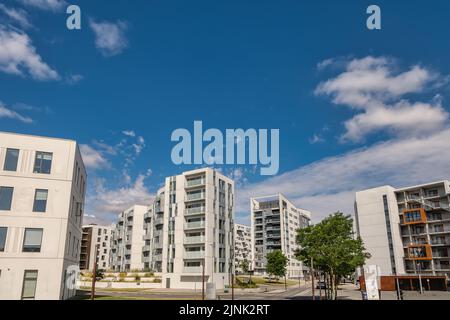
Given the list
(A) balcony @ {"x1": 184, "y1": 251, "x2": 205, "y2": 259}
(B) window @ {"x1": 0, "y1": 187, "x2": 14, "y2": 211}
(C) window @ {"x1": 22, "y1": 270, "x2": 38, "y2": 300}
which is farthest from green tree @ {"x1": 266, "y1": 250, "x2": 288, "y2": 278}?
(B) window @ {"x1": 0, "y1": 187, "x2": 14, "y2": 211}

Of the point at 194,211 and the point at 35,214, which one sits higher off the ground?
the point at 194,211

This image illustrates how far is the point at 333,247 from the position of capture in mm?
42219

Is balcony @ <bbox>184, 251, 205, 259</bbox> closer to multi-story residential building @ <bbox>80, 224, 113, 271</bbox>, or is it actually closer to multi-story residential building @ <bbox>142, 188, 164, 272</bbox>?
multi-story residential building @ <bbox>142, 188, 164, 272</bbox>

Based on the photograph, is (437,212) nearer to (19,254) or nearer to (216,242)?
(216,242)

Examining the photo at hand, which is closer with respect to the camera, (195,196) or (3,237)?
(3,237)

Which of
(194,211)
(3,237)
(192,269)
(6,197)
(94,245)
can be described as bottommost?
(192,269)

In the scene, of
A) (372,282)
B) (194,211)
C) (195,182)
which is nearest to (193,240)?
(194,211)

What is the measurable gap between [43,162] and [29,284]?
1169 centimetres

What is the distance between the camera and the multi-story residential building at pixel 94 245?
466 feet

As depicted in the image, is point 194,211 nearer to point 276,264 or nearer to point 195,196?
point 195,196

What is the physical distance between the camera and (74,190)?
1565 inches

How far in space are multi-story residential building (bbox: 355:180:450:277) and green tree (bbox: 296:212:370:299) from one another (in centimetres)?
4022

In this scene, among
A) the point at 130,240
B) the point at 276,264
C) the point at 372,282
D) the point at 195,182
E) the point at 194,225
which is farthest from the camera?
the point at 130,240
